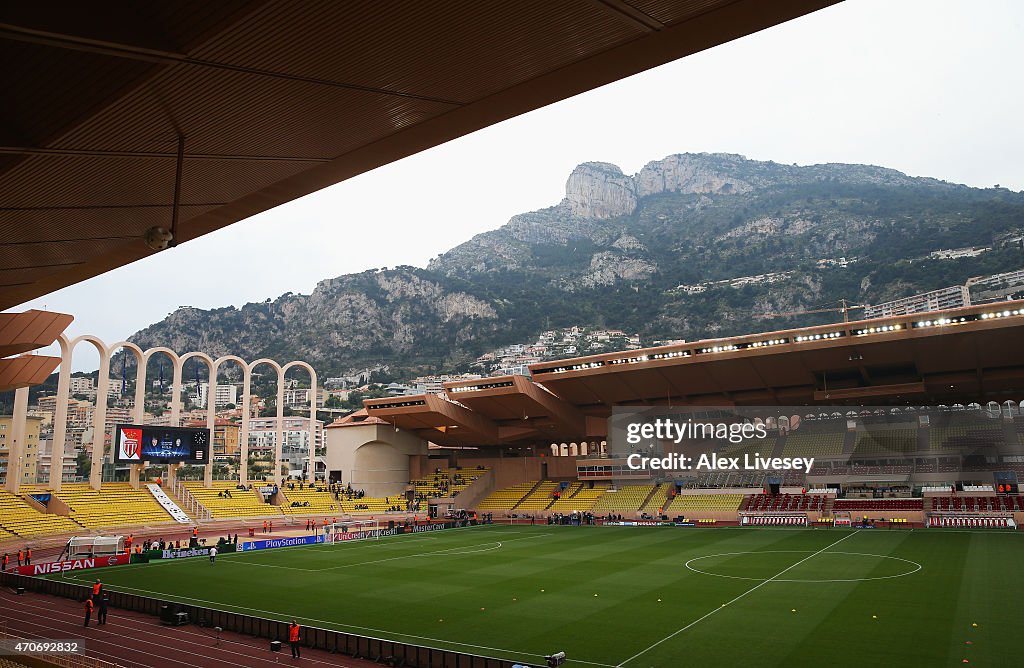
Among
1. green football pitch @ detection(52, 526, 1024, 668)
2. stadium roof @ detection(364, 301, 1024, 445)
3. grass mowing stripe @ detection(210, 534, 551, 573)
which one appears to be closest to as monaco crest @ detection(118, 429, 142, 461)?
green football pitch @ detection(52, 526, 1024, 668)

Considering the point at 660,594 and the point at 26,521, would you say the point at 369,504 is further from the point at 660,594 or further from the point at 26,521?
the point at 660,594

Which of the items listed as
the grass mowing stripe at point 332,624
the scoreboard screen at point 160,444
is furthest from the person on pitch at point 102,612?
the scoreboard screen at point 160,444

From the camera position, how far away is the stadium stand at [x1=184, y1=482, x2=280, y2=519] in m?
58.4

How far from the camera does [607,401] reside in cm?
6488

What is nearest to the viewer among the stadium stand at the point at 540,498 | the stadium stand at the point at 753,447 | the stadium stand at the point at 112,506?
the stadium stand at the point at 112,506

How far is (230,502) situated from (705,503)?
4138 centimetres

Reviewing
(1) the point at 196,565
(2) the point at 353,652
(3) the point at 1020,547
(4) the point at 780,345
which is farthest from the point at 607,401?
(2) the point at 353,652

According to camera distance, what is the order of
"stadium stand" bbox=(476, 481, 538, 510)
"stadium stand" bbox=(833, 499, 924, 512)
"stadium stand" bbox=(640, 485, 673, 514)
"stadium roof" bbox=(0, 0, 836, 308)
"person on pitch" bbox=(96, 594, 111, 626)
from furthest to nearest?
"stadium stand" bbox=(476, 481, 538, 510) < "stadium stand" bbox=(640, 485, 673, 514) < "stadium stand" bbox=(833, 499, 924, 512) < "person on pitch" bbox=(96, 594, 111, 626) < "stadium roof" bbox=(0, 0, 836, 308)

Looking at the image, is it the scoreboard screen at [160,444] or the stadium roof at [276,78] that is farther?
the scoreboard screen at [160,444]

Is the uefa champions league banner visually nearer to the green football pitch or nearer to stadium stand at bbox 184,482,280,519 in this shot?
the green football pitch

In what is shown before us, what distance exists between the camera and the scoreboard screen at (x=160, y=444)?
52625mm

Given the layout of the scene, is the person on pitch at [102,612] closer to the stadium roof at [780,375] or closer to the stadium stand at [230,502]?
the stadium stand at [230,502]

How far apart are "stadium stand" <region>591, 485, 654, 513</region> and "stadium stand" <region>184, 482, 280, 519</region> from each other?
2965 cm

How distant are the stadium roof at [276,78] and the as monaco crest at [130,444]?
161 ft
